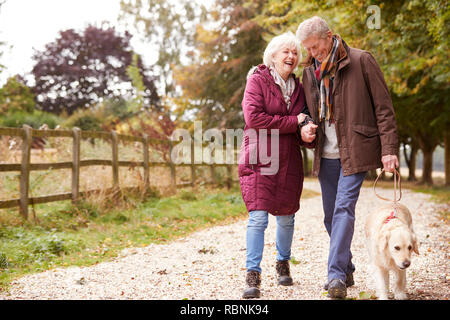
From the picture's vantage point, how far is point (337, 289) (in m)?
3.58

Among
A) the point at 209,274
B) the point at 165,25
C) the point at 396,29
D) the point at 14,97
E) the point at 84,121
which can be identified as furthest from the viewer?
the point at 165,25

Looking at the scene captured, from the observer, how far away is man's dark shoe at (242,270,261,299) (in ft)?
12.1

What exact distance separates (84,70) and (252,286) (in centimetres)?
2675

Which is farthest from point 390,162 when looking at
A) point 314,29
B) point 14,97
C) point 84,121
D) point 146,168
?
point 14,97

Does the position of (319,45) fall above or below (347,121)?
above

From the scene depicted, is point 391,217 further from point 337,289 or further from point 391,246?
point 337,289

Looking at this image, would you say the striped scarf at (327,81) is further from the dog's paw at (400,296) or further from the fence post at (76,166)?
the fence post at (76,166)

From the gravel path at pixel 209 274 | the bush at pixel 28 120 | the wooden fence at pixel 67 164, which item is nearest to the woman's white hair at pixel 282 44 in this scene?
the gravel path at pixel 209 274

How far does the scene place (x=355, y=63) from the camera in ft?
12.2

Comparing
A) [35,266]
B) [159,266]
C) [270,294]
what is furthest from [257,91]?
[35,266]

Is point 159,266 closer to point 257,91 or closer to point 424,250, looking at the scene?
point 257,91

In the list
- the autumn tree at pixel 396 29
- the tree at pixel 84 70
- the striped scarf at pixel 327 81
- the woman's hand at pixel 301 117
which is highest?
the tree at pixel 84 70

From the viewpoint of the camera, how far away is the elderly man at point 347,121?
364cm

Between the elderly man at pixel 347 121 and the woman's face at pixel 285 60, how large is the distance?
0.14 m
